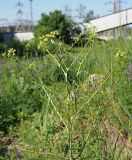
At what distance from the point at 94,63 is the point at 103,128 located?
1734 mm

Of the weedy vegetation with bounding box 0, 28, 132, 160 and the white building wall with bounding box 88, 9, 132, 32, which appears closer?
the weedy vegetation with bounding box 0, 28, 132, 160

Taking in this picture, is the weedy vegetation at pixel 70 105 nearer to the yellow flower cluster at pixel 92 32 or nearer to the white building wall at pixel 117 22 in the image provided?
the yellow flower cluster at pixel 92 32

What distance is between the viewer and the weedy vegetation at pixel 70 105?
6.75 ft

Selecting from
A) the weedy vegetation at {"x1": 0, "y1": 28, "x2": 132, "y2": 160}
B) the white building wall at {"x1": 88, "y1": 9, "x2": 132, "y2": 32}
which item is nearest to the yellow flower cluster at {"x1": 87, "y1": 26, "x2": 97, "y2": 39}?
the weedy vegetation at {"x1": 0, "y1": 28, "x2": 132, "y2": 160}

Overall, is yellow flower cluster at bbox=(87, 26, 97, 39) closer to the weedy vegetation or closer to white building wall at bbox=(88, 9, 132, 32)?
the weedy vegetation

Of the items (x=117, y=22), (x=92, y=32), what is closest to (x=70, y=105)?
(x=92, y=32)

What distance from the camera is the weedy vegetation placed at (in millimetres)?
2059

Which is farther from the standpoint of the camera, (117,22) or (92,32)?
(117,22)

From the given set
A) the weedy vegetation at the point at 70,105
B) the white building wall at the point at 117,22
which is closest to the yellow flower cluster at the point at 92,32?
the weedy vegetation at the point at 70,105

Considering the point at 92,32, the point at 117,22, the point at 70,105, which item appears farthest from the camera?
the point at 117,22

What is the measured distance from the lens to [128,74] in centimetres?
356

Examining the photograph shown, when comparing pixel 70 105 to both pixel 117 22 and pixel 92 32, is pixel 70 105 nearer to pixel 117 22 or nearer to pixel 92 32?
pixel 92 32

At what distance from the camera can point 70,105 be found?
6.19 ft

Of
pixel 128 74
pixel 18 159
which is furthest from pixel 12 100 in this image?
pixel 18 159
